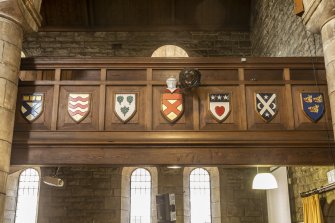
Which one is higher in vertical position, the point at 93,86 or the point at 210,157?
the point at 93,86

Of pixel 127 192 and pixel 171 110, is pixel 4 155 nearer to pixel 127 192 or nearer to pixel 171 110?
pixel 171 110

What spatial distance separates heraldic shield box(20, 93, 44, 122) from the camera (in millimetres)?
5054

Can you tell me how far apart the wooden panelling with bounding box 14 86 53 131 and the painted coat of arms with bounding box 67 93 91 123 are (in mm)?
253

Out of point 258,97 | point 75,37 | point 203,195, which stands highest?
point 75,37

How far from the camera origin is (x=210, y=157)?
4898 mm

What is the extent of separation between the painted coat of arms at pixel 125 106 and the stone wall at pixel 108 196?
5.05 m

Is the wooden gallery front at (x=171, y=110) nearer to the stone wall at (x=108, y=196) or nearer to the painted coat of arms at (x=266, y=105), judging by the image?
the painted coat of arms at (x=266, y=105)

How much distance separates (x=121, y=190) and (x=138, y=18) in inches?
178

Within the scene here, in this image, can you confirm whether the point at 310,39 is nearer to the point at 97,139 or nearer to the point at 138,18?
the point at 97,139

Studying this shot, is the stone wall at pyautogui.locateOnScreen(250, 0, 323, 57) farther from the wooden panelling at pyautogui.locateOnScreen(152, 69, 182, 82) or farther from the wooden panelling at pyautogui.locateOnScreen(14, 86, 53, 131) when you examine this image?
the wooden panelling at pyautogui.locateOnScreen(14, 86, 53, 131)

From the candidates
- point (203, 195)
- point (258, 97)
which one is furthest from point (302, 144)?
point (203, 195)

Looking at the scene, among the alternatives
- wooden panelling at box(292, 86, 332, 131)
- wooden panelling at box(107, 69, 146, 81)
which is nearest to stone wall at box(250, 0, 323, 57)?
wooden panelling at box(292, 86, 332, 131)

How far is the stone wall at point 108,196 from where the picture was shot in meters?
9.75

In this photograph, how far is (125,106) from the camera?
201 inches
